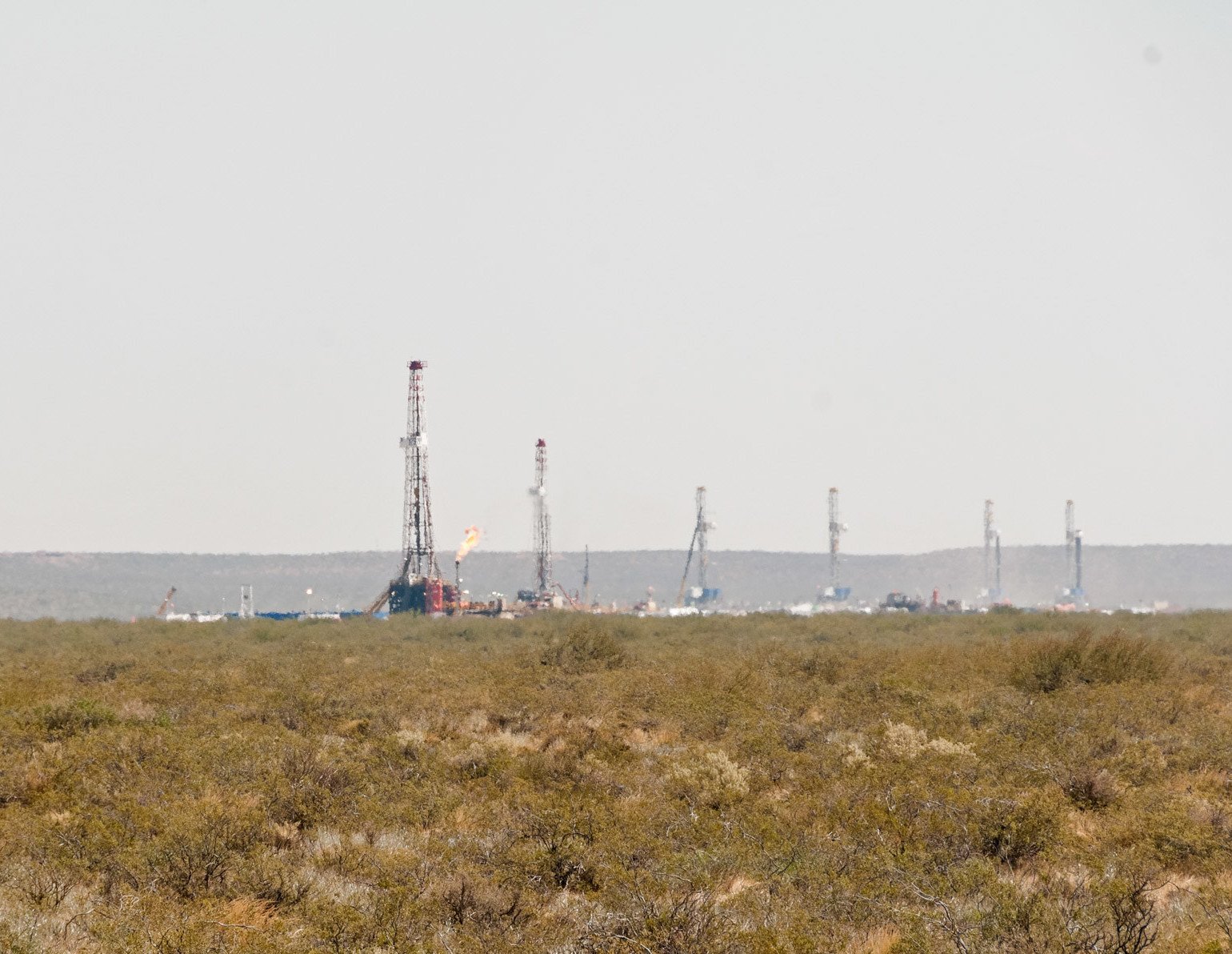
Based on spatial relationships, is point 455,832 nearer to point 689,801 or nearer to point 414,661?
point 689,801

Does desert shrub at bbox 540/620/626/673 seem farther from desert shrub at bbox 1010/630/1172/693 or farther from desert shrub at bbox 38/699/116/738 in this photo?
desert shrub at bbox 38/699/116/738

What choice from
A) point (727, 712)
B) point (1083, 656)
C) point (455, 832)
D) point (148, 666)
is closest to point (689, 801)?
point (455, 832)

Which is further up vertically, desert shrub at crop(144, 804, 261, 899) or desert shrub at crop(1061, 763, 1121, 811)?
desert shrub at crop(144, 804, 261, 899)

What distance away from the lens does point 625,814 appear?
12.4m

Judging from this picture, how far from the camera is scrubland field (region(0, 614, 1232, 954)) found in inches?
343

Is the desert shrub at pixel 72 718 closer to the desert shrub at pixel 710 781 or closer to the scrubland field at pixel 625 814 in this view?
the scrubland field at pixel 625 814

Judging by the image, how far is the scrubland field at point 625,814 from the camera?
8719 mm

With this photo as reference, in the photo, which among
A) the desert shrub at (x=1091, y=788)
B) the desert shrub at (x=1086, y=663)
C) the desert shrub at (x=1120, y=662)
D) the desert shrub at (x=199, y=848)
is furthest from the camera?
the desert shrub at (x=1120, y=662)

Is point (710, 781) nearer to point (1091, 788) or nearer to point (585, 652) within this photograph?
point (1091, 788)

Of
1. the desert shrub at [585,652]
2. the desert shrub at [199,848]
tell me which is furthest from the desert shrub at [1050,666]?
the desert shrub at [199,848]

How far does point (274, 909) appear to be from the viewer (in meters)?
9.62

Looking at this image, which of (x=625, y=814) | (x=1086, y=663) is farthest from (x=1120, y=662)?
(x=625, y=814)

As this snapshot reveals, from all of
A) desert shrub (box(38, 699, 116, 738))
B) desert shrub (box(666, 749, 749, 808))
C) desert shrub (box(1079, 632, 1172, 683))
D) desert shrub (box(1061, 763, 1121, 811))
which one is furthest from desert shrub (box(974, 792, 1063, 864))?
desert shrub (box(1079, 632, 1172, 683))

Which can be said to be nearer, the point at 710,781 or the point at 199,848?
the point at 199,848
